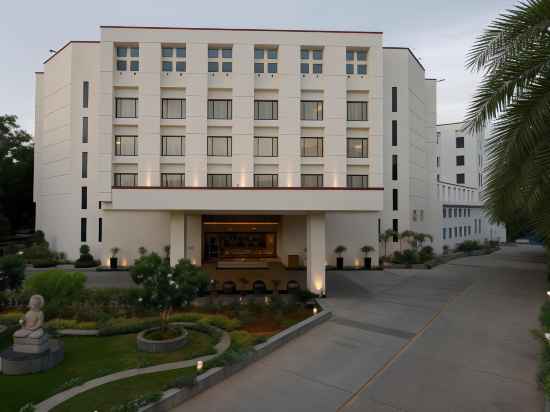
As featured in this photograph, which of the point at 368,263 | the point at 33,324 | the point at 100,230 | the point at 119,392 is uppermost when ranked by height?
the point at 100,230

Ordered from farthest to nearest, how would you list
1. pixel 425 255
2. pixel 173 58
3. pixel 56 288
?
pixel 425 255 → pixel 173 58 → pixel 56 288

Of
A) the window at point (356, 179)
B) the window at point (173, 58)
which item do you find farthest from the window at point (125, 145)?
the window at point (356, 179)

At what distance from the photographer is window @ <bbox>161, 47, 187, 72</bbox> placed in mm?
21172

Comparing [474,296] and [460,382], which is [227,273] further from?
[460,382]

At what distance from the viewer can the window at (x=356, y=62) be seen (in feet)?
75.3

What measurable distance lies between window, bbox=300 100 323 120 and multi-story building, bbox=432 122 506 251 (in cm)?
2223

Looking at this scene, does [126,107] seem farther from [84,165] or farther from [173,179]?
[84,165]

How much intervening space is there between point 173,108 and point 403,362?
64.9 ft

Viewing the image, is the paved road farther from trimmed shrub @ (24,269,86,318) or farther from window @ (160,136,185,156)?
window @ (160,136,185,156)

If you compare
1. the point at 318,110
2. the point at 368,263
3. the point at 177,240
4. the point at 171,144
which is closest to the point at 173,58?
the point at 171,144

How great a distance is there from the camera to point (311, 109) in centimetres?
2212

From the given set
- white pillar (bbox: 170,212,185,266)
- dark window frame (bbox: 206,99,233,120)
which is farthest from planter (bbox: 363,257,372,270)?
dark window frame (bbox: 206,99,233,120)

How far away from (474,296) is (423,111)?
23.3m

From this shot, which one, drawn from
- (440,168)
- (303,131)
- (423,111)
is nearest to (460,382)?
(303,131)
